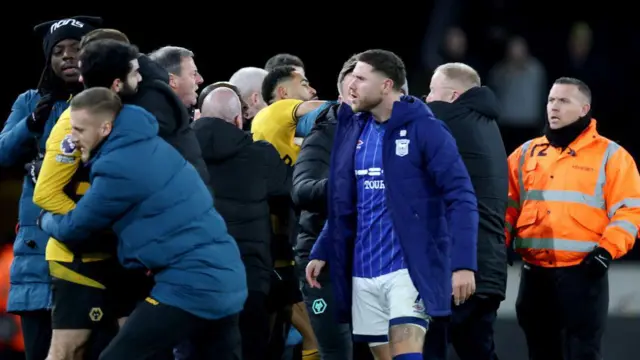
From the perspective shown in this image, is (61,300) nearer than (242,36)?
Yes

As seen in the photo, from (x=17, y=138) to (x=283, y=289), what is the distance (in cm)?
213

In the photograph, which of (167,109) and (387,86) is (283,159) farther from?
(167,109)

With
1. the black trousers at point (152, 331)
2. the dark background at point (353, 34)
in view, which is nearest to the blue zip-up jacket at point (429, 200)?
the black trousers at point (152, 331)

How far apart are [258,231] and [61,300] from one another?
174cm

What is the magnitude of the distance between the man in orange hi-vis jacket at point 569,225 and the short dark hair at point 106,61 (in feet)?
10.9

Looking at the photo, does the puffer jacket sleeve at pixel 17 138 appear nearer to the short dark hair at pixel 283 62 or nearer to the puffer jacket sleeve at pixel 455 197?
the puffer jacket sleeve at pixel 455 197

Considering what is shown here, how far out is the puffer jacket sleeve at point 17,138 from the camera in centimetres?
699

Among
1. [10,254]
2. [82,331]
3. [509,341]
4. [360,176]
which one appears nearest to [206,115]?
[360,176]

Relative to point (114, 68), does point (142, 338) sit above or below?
below

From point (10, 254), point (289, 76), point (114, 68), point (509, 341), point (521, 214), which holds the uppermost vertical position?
point (114, 68)

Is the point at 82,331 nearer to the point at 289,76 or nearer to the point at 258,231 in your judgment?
the point at 258,231

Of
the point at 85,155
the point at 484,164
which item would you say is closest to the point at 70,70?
the point at 85,155

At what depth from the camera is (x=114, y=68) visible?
20.6 ft

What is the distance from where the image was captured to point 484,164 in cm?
788
